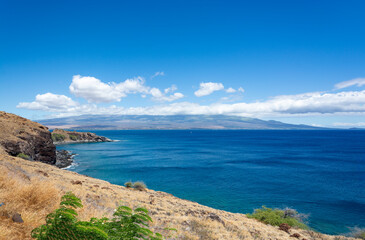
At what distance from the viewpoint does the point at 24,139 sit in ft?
132

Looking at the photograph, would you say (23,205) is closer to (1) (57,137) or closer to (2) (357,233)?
(2) (357,233)

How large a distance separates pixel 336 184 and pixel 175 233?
44.5m

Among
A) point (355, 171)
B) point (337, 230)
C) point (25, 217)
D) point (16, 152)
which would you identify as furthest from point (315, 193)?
point (16, 152)

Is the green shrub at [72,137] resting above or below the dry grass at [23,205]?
below

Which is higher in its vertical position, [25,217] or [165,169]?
[25,217]

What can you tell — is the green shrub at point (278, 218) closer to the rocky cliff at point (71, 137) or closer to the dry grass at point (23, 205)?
the dry grass at point (23, 205)

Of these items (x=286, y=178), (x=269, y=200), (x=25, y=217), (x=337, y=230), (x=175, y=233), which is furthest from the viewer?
(x=286, y=178)

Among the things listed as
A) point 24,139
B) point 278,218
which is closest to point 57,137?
point 24,139

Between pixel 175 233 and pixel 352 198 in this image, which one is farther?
pixel 352 198

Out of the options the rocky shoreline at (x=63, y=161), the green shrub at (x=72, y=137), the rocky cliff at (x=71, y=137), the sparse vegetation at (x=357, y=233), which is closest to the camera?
the sparse vegetation at (x=357, y=233)

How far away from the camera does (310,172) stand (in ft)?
165

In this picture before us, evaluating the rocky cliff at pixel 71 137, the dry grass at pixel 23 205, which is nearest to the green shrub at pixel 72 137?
the rocky cliff at pixel 71 137

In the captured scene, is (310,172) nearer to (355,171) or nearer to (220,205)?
(355,171)

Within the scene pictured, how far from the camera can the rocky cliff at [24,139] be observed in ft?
117
